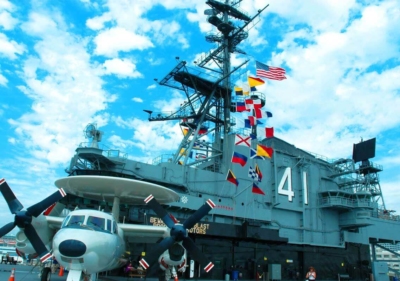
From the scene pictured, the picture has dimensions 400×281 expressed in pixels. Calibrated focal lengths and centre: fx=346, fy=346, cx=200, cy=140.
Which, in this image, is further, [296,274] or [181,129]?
[181,129]

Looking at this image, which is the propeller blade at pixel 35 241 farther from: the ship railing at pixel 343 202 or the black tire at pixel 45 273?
the ship railing at pixel 343 202

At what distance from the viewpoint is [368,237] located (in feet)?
134

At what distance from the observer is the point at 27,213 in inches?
592

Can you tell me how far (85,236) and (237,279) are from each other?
68.3ft

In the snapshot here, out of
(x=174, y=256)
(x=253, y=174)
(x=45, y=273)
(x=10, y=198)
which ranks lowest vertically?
(x=45, y=273)

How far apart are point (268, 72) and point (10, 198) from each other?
24.6 metres

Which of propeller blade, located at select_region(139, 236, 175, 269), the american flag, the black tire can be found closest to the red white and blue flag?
the american flag

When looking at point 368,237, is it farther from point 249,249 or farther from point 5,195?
point 5,195

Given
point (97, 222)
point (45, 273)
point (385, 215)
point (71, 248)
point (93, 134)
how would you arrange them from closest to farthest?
point (71, 248)
point (97, 222)
point (45, 273)
point (93, 134)
point (385, 215)

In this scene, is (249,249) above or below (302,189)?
below

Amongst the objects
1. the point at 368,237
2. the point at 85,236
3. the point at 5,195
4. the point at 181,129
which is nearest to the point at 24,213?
the point at 5,195

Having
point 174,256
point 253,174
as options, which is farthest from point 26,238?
point 253,174

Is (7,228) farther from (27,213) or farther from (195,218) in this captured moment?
(195,218)

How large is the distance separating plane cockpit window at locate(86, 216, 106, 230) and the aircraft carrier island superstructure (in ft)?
39.8
